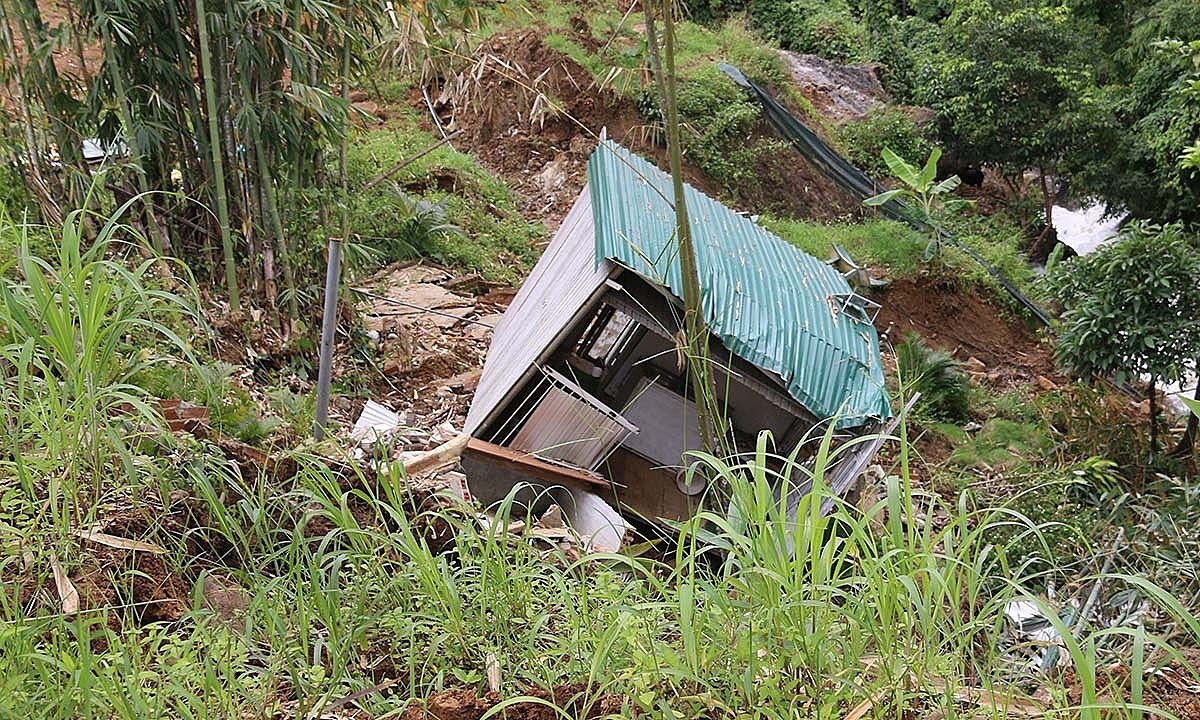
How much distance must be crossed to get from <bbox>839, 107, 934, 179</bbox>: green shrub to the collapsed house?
9.46m

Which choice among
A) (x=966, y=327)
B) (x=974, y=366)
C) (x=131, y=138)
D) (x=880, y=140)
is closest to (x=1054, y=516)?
(x=131, y=138)

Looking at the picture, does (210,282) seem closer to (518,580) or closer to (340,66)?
(340,66)

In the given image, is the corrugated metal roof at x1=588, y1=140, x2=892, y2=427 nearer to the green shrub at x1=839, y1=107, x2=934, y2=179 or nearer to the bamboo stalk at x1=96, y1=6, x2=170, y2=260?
the bamboo stalk at x1=96, y1=6, x2=170, y2=260

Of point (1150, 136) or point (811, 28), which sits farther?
point (811, 28)

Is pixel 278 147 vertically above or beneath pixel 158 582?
above

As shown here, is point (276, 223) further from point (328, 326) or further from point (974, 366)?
point (974, 366)

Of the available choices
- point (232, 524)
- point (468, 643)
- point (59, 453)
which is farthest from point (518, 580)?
point (59, 453)

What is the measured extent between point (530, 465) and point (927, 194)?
10.2 m

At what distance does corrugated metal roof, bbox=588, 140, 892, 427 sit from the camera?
4.89 m

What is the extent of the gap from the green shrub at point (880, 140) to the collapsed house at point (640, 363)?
31.0ft

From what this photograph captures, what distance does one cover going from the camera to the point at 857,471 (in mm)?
4750

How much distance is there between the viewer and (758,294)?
5562 millimetres

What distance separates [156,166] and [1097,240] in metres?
14.7

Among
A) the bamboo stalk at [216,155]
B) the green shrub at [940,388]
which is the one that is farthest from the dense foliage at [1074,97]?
the bamboo stalk at [216,155]
